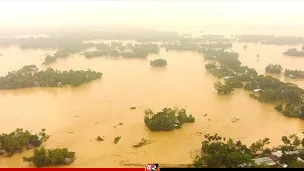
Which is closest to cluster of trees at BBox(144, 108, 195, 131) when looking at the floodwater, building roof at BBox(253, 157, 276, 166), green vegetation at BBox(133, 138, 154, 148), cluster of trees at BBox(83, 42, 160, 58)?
the floodwater

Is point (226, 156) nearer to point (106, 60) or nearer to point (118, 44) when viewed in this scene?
point (106, 60)

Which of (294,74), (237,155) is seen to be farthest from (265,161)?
(294,74)

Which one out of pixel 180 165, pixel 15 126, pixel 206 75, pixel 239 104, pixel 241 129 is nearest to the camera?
pixel 180 165

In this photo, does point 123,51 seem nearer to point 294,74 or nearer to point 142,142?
point 294,74

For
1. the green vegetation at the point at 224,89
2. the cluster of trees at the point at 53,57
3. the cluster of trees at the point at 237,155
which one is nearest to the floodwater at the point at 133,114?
the green vegetation at the point at 224,89

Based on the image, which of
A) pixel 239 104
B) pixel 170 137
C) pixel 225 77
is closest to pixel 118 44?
pixel 225 77
